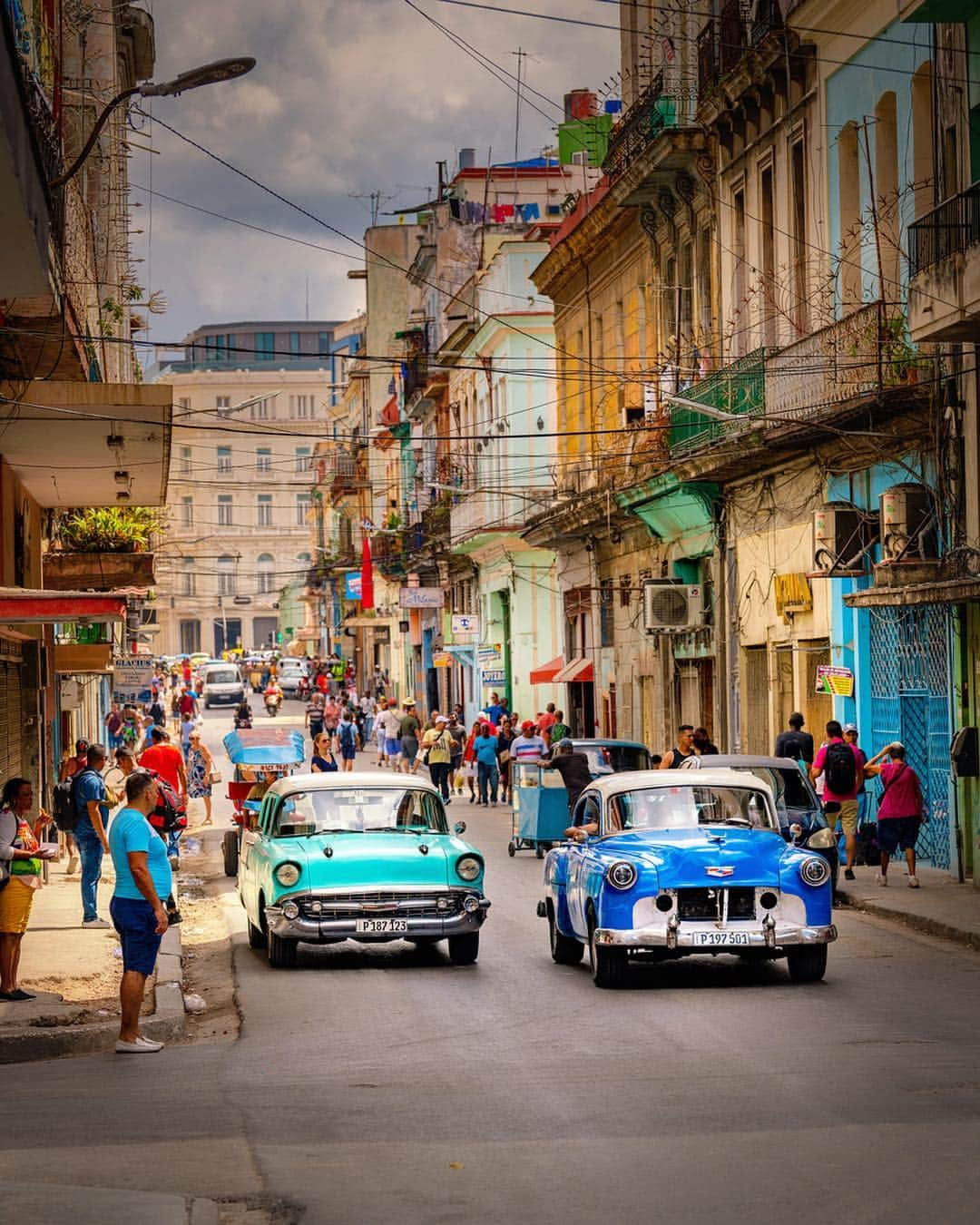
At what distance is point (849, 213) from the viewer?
84.9ft

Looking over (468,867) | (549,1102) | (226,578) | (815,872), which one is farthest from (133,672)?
(226,578)

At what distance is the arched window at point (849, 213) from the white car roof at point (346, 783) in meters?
10.4

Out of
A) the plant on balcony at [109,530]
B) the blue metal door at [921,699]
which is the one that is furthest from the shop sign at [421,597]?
the blue metal door at [921,699]

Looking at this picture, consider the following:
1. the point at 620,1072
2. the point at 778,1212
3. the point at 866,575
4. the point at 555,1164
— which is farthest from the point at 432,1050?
the point at 866,575

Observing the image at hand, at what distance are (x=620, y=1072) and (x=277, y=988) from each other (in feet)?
16.4

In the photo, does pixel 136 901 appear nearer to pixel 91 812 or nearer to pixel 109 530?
pixel 91 812

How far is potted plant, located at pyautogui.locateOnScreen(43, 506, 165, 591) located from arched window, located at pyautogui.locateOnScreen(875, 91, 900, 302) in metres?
13.8

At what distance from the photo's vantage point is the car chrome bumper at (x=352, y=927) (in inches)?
629

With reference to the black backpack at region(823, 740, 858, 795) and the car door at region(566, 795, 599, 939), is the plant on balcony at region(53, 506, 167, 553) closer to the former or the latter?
the black backpack at region(823, 740, 858, 795)

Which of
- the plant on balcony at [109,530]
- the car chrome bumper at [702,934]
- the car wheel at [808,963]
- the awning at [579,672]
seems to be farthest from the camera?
the awning at [579,672]

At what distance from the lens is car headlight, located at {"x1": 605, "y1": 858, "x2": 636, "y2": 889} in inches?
565

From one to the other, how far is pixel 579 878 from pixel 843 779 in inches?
317

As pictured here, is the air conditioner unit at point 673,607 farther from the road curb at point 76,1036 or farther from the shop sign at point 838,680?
the road curb at point 76,1036

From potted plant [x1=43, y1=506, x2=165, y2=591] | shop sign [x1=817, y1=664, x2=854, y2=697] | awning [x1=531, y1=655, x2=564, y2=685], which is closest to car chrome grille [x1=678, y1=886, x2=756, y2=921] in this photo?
shop sign [x1=817, y1=664, x2=854, y2=697]
